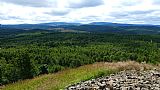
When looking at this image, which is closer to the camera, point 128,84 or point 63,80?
point 128,84

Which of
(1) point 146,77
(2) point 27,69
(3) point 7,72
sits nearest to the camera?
(1) point 146,77

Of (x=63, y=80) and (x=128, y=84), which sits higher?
(x=128, y=84)

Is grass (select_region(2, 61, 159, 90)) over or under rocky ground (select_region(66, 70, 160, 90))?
under

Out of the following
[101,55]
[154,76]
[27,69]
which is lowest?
[101,55]

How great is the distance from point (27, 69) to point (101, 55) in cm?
10955

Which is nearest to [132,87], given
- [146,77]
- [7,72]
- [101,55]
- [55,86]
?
[146,77]

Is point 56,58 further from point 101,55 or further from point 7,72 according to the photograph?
point 7,72

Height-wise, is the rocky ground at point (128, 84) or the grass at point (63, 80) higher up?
the rocky ground at point (128, 84)

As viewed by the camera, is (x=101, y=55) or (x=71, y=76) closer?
(x=71, y=76)

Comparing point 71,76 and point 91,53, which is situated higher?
point 71,76

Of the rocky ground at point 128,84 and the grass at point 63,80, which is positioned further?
the grass at point 63,80

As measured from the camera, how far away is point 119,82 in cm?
1639

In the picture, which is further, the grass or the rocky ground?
the grass

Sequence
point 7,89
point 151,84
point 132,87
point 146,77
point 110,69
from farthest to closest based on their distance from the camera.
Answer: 1. point 110,69
2. point 7,89
3. point 146,77
4. point 151,84
5. point 132,87
